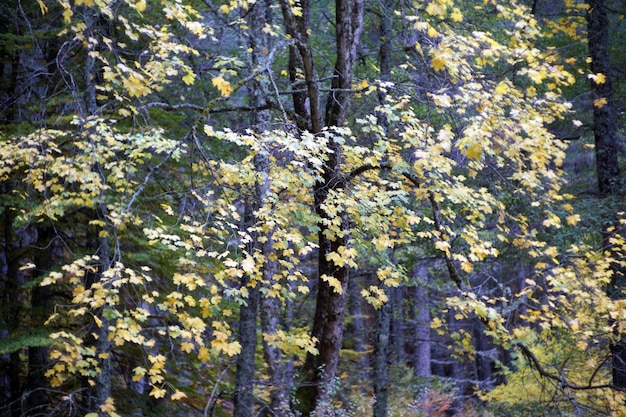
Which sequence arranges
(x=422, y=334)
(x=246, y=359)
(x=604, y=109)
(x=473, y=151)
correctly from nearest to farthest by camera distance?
(x=473, y=151)
(x=246, y=359)
(x=604, y=109)
(x=422, y=334)

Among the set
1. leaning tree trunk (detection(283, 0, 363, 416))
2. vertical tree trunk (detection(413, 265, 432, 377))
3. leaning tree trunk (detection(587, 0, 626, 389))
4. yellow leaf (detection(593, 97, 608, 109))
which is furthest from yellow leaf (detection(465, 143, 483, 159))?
vertical tree trunk (detection(413, 265, 432, 377))

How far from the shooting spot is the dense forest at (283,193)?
19.0 ft

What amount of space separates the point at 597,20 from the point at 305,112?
17.8 ft

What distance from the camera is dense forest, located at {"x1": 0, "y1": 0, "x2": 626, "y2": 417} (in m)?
5.78

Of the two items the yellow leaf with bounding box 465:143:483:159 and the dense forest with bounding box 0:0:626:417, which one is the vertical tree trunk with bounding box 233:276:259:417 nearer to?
the dense forest with bounding box 0:0:626:417

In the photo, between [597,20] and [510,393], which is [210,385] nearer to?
[510,393]

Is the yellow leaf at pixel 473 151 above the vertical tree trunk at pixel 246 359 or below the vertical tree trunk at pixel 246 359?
above

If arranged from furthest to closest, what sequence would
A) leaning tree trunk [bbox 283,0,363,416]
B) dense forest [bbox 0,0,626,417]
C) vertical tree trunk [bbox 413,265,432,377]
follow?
1. vertical tree trunk [bbox 413,265,432,377]
2. leaning tree trunk [bbox 283,0,363,416]
3. dense forest [bbox 0,0,626,417]

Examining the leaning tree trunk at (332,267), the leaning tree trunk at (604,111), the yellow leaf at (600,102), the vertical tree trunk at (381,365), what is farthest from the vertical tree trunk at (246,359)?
the leaning tree trunk at (604,111)

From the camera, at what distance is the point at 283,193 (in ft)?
23.6

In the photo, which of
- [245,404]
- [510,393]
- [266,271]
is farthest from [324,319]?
[510,393]

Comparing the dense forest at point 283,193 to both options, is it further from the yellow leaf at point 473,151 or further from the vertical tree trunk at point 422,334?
the vertical tree trunk at point 422,334

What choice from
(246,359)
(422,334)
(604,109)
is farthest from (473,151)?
(422,334)

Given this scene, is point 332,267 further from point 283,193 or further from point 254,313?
point 254,313
